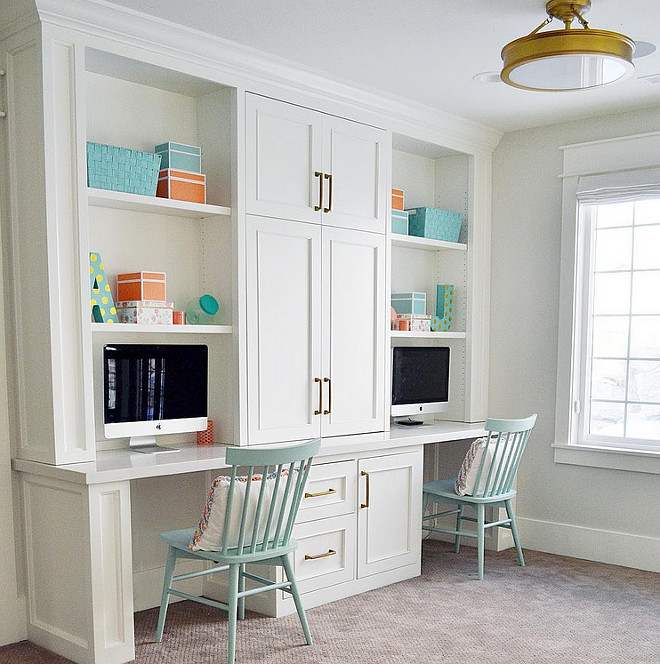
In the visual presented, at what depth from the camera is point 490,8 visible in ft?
9.92

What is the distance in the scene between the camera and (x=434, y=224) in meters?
4.68

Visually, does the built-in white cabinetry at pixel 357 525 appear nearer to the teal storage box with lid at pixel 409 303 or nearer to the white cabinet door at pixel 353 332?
the white cabinet door at pixel 353 332

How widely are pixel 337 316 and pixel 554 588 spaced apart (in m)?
1.76

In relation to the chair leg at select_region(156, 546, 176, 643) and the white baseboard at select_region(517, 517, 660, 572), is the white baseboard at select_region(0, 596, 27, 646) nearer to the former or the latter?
the chair leg at select_region(156, 546, 176, 643)

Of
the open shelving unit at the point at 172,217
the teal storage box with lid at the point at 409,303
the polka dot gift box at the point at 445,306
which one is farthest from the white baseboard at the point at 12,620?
the polka dot gift box at the point at 445,306

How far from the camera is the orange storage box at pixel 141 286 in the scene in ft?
11.0

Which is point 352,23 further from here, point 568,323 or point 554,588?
point 554,588

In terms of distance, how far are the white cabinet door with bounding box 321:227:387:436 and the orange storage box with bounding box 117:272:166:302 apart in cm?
89

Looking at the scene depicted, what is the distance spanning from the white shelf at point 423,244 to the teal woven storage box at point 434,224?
5 centimetres

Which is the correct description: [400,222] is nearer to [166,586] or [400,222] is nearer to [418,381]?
[418,381]

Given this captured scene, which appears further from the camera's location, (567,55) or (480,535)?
(480,535)

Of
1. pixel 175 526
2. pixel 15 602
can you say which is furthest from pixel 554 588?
pixel 15 602

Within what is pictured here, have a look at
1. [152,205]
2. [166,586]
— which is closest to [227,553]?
[166,586]

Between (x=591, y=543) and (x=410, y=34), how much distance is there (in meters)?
2.98
